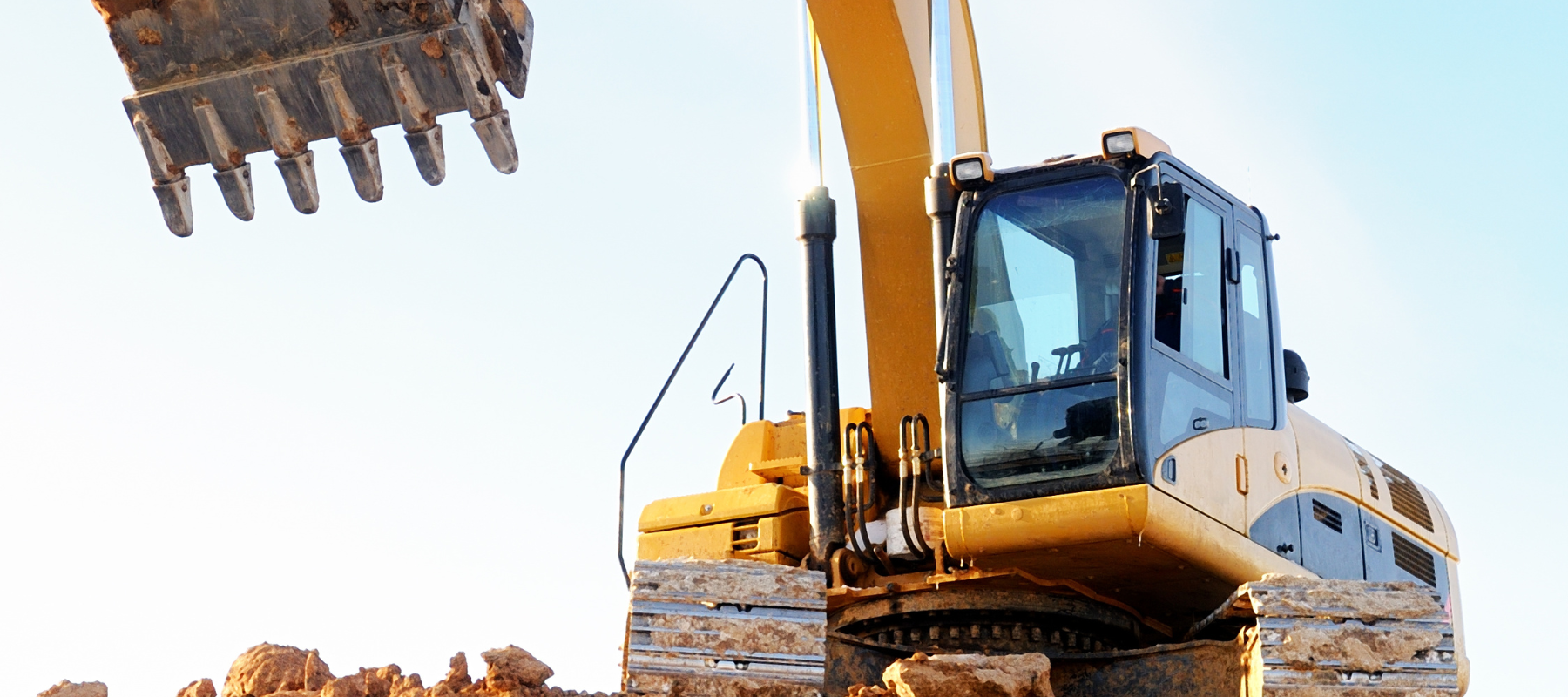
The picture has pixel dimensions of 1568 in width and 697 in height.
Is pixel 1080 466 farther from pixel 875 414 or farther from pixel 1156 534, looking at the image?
pixel 875 414

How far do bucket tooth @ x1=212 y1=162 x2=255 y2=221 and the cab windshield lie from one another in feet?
8.26

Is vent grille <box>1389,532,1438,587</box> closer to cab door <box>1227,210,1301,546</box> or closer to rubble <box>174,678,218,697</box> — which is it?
cab door <box>1227,210,1301,546</box>

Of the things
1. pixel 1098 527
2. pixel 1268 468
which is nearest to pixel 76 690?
pixel 1098 527

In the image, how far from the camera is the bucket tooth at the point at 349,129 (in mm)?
5727

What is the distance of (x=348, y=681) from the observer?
18.3 feet

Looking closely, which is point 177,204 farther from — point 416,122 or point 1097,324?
point 1097,324

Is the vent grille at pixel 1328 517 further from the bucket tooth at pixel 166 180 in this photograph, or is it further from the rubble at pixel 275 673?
the bucket tooth at pixel 166 180

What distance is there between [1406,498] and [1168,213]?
8.11 ft

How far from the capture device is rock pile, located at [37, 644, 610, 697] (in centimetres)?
541

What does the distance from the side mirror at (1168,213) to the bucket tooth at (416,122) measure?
2489mm

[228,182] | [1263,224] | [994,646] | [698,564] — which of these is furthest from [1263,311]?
[228,182]

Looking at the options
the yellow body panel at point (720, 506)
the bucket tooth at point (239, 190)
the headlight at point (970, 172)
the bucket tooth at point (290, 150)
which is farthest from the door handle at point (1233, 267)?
the bucket tooth at point (239, 190)

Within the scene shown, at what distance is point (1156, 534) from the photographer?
624 centimetres

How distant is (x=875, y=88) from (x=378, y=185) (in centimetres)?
245
